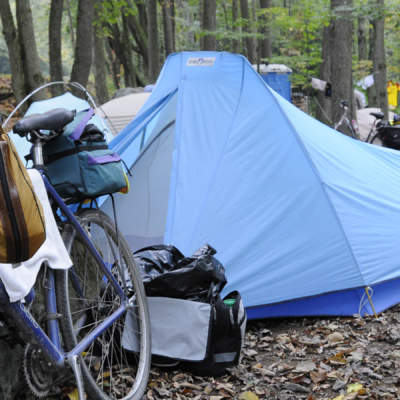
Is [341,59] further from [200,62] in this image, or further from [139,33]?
[139,33]

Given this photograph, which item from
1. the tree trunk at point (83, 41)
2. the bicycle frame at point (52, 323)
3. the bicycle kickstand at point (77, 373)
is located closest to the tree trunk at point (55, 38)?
the tree trunk at point (83, 41)

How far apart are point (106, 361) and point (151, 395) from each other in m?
0.32

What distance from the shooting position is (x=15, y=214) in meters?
1.71

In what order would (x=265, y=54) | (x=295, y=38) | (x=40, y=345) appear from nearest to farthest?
(x=40, y=345) → (x=265, y=54) → (x=295, y=38)

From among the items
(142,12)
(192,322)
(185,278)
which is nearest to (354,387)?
(192,322)

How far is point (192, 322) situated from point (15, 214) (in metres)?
1.70

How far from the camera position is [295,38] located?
2242 cm

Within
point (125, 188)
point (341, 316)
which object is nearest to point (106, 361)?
point (125, 188)

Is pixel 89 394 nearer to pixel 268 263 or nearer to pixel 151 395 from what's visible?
pixel 151 395

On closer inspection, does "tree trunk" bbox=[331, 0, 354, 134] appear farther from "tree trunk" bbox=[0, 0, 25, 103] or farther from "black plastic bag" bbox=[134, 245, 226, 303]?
"black plastic bag" bbox=[134, 245, 226, 303]

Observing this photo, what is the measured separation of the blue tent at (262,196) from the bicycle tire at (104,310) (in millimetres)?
948

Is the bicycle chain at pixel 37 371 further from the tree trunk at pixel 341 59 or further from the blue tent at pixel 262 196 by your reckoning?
the tree trunk at pixel 341 59

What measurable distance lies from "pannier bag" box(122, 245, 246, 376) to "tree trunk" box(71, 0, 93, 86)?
6.83m

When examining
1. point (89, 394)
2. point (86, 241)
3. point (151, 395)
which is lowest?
point (151, 395)
